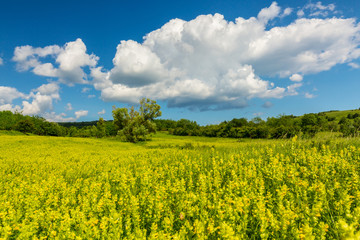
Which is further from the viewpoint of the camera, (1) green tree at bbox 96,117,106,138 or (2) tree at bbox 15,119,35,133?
(1) green tree at bbox 96,117,106,138

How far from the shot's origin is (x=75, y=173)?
10.2 metres

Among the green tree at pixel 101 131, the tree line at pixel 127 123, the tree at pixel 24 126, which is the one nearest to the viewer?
the tree line at pixel 127 123

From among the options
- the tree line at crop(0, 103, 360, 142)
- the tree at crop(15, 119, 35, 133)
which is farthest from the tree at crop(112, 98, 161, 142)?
the tree at crop(15, 119, 35, 133)

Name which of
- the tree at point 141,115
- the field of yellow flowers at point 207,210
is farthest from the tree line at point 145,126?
the field of yellow flowers at point 207,210

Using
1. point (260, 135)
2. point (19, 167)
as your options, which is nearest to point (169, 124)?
point (260, 135)

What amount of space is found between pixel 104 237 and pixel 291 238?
3104 millimetres

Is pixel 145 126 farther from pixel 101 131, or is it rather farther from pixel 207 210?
pixel 101 131

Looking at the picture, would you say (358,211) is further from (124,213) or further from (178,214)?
(124,213)

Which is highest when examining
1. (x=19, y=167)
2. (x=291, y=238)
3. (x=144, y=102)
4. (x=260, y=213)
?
(x=144, y=102)

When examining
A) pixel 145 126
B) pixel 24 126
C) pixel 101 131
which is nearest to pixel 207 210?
pixel 145 126

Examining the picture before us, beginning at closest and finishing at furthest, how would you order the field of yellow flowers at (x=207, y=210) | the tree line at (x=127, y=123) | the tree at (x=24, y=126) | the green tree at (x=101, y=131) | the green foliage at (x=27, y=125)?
1. the field of yellow flowers at (x=207, y=210)
2. the tree line at (x=127, y=123)
3. the tree at (x=24, y=126)
4. the green foliage at (x=27, y=125)
5. the green tree at (x=101, y=131)

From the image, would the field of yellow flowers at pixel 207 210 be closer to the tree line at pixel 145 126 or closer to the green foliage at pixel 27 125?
the tree line at pixel 145 126

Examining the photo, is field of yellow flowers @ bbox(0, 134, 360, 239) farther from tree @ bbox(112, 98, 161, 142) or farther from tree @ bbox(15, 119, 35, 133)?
tree @ bbox(15, 119, 35, 133)

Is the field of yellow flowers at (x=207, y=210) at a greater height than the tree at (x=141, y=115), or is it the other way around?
the tree at (x=141, y=115)
